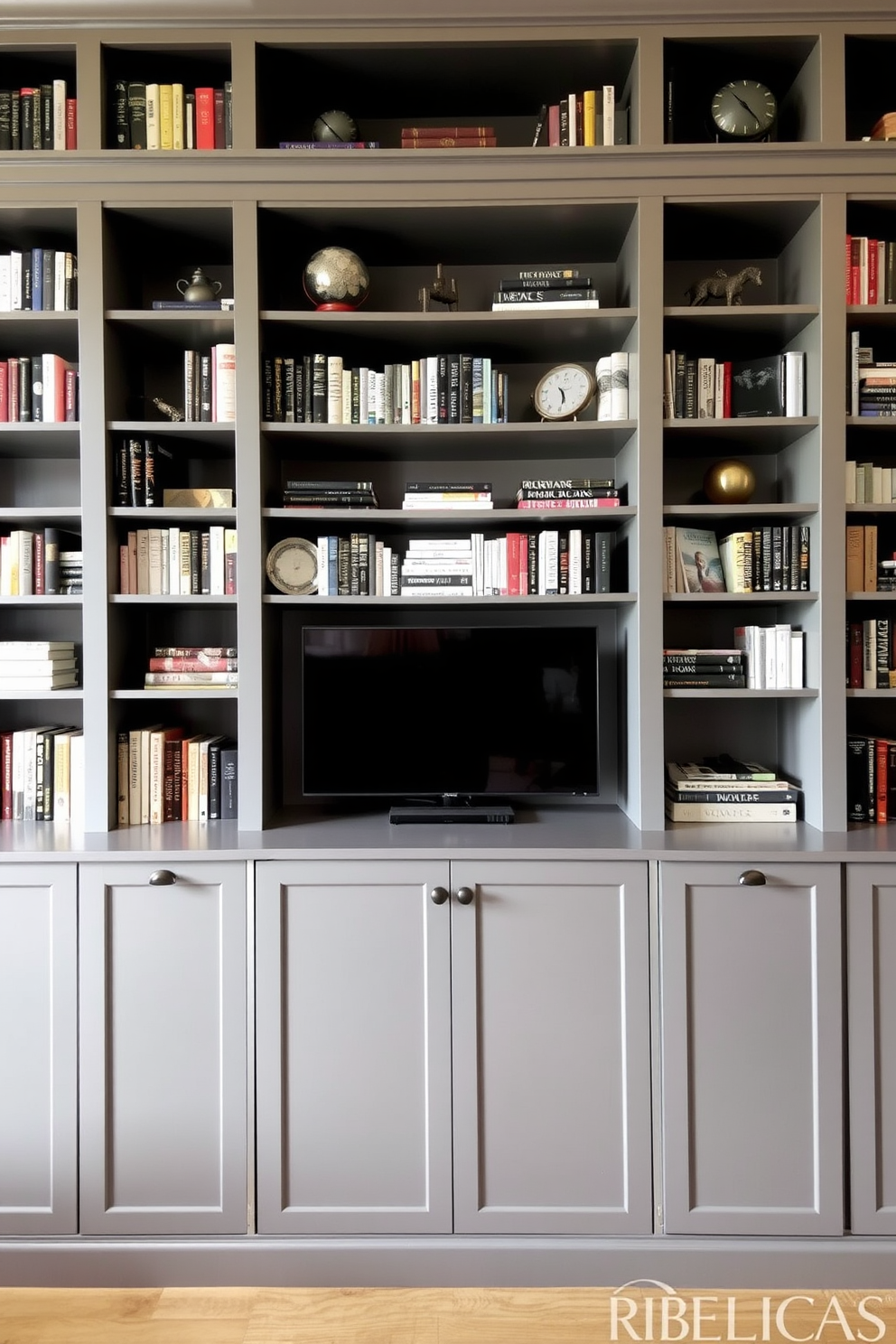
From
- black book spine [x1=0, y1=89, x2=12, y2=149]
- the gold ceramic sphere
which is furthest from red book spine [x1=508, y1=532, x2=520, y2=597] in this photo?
black book spine [x1=0, y1=89, x2=12, y2=149]

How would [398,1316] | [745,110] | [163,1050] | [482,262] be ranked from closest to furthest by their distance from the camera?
[398,1316], [163,1050], [745,110], [482,262]

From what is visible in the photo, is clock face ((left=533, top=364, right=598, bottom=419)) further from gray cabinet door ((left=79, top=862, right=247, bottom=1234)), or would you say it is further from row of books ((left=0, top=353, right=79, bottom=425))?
gray cabinet door ((left=79, top=862, right=247, bottom=1234))

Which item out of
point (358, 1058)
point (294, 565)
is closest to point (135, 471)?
point (294, 565)

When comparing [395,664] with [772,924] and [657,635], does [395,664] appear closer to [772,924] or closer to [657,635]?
[657,635]

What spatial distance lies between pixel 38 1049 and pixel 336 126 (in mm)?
2359

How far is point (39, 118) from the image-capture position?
2.17m

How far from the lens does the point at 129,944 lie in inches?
77.6

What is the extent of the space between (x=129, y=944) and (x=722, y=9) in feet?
8.55

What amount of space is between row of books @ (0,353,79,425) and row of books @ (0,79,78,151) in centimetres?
53

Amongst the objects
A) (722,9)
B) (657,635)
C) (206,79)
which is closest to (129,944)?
(657,635)

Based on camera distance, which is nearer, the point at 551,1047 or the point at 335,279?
the point at 551,1047

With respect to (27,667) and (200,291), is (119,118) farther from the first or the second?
(27,667)

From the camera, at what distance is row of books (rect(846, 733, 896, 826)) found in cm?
221

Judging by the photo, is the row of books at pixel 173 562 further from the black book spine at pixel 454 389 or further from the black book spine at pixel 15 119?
the black book spine at pixel 15 119
